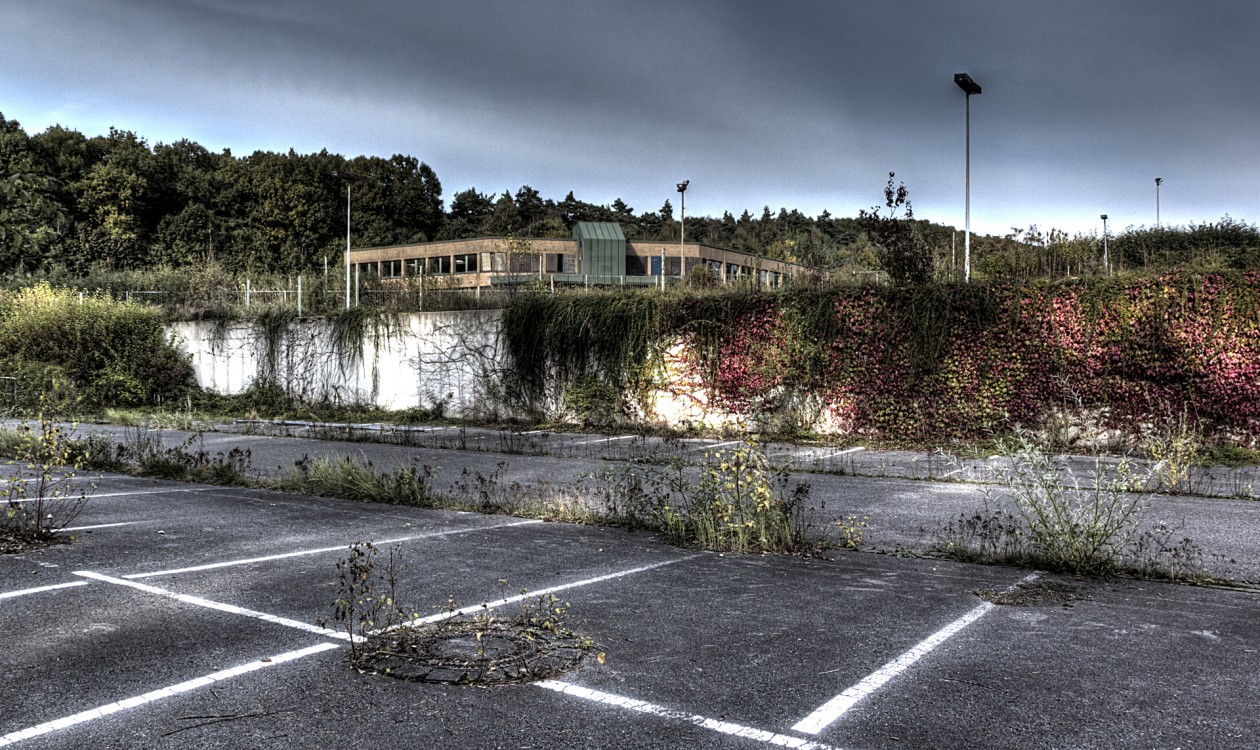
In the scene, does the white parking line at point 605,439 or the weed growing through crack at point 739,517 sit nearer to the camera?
the weed growing through crack at point 739,517

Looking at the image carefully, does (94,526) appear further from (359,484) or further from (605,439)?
(605,439)

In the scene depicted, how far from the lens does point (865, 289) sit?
16.0 meters

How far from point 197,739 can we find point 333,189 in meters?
76.1

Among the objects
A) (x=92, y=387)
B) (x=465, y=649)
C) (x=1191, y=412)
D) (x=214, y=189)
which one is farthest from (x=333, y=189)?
(x=465, y=649)

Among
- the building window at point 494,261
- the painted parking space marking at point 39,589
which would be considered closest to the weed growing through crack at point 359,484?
the painted parking space marking at point 39,589

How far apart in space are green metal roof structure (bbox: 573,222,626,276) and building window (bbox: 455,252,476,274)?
8.36 m

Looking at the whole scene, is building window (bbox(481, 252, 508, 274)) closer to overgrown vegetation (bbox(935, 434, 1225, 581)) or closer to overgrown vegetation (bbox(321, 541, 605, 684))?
overgrown vegetation (bbox(935, 434, 1225, 581))

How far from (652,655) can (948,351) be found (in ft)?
39.6

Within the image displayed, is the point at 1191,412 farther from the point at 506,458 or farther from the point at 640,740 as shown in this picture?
the point at 640,740

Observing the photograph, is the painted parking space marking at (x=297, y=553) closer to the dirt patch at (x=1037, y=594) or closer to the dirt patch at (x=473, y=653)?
the dirt patch at (x=473, y=653)

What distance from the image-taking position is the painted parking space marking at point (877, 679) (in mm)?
3646

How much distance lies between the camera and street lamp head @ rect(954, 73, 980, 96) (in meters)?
18.0

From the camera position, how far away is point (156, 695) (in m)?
3.92

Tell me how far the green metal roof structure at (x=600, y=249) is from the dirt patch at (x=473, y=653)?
6539 cm
